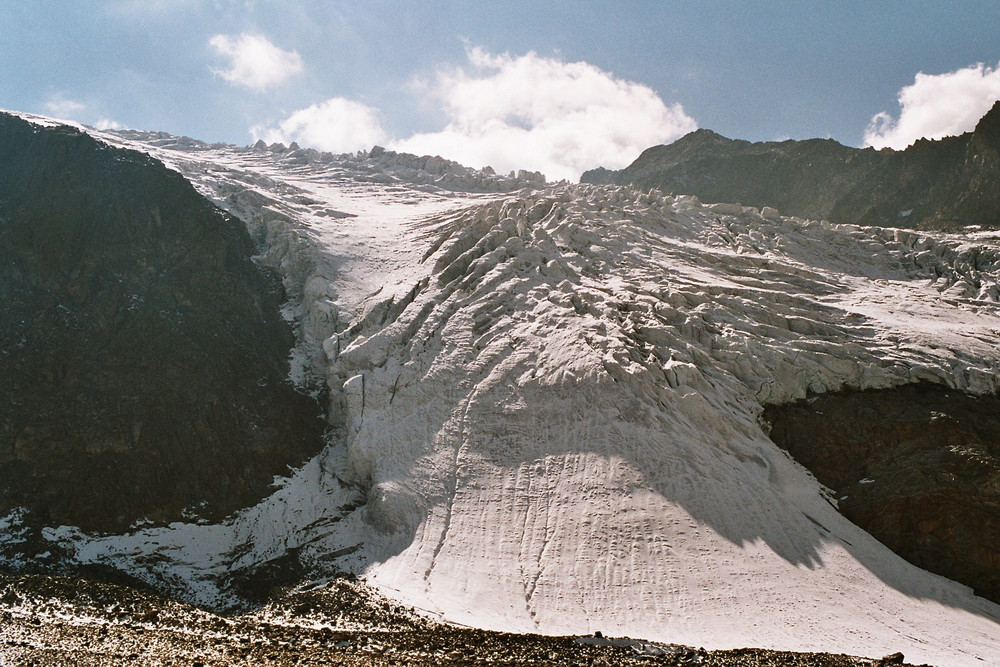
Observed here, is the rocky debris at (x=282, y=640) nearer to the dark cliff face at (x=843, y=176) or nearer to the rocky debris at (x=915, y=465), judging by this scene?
the rocky debris at (x=915, y=465)

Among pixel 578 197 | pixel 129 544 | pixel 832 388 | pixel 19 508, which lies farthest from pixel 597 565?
pixel 578 197

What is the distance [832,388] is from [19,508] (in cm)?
3408

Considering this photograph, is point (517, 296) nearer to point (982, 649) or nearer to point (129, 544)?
point (129, 544)

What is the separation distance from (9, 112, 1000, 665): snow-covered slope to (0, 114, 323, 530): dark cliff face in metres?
1.82

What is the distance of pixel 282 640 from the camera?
63.0 feet

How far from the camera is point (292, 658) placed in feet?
58.5

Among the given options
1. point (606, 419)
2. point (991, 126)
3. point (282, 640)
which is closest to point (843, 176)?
point (991, 126)

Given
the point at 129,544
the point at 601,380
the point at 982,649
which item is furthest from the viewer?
the point at 601,380

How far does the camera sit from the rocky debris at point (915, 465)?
912 inches

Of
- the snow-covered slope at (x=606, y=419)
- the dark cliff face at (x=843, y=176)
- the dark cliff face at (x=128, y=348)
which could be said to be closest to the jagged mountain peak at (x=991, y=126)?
the dark cliff face at (x=843, y=176)

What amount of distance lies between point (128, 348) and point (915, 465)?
35.9 metres

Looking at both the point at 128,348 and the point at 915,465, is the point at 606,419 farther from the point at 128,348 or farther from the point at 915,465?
the point at 128,348

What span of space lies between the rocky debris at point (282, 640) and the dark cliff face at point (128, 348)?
6.50m

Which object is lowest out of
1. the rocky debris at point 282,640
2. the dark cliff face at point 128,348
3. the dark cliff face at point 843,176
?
the rocky debris at point 282,640
